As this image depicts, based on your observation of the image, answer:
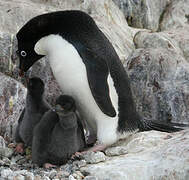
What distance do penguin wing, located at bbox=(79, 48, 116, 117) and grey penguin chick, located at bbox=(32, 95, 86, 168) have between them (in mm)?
215

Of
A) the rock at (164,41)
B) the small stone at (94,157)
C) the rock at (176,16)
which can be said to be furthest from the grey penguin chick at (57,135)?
the rock at (176,16)

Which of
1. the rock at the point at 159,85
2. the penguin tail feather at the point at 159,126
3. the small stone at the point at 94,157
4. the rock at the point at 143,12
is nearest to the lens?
the small stone at the point at 94,157

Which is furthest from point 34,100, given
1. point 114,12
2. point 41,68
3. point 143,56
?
point 114,12

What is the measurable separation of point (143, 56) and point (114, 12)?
129 inches

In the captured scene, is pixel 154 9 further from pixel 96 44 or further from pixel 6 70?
pixel 96 44

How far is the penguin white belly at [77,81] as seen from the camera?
2830mm

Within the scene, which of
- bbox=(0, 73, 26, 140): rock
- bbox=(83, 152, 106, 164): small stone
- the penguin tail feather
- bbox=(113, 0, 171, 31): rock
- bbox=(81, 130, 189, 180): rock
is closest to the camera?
bbox=(81, 130, 189, 180): rock

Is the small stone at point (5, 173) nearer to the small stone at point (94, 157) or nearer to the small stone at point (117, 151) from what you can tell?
the small stone at point (94, 157)

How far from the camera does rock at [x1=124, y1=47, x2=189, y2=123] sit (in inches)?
199

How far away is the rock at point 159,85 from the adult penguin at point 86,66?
207cm

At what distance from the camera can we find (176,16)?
10266mm

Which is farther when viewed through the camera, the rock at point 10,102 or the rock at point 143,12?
the rock at point 143,12

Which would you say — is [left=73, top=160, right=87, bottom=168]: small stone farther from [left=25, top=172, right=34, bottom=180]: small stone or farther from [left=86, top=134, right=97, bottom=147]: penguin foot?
[left=86, top=134, right=97, bottom=147]: penguin foot

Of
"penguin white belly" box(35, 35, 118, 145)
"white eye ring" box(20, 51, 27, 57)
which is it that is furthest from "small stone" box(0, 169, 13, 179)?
"white eye ring" box(20, 51, 27, 57)
